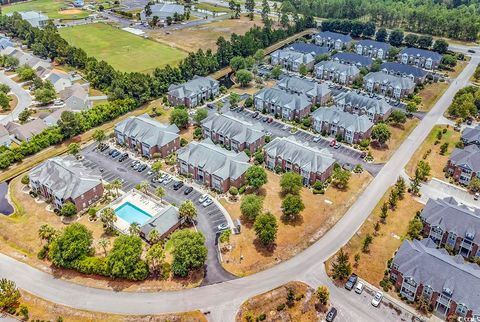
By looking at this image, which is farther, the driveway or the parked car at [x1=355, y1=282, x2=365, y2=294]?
the driveway

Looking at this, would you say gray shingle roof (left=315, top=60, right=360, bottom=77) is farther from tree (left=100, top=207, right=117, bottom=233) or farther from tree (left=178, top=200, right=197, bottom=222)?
tree (left=100, top=207, right=117, bottom=233)

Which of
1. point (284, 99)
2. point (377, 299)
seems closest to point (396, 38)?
point (284, 99)

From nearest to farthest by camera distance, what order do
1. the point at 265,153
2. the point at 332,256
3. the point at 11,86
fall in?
the point at 332,256
the point at 265,153
the point at 11,86

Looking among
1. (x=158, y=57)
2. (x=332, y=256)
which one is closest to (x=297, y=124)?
(x=332, y=256)

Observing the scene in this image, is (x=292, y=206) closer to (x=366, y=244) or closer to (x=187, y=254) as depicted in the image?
(x=366, y=244)

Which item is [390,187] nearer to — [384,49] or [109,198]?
[109,198]

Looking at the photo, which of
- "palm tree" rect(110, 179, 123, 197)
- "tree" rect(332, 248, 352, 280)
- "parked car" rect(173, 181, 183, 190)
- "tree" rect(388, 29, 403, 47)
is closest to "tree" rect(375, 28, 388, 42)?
"tree" rect(388, 29, 403, 47)

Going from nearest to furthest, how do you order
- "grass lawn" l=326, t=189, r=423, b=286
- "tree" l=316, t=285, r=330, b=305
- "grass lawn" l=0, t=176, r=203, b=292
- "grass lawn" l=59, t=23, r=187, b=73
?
1. "tree" l=316, t=285, r=330, b=305
2. "grass lawn" l=0, t=176, r=203, b=292
3. "grass lawn" l=326, t=189, r=423, b=286
4. "grass lawn" l=59, t=23, r=187, b=73
